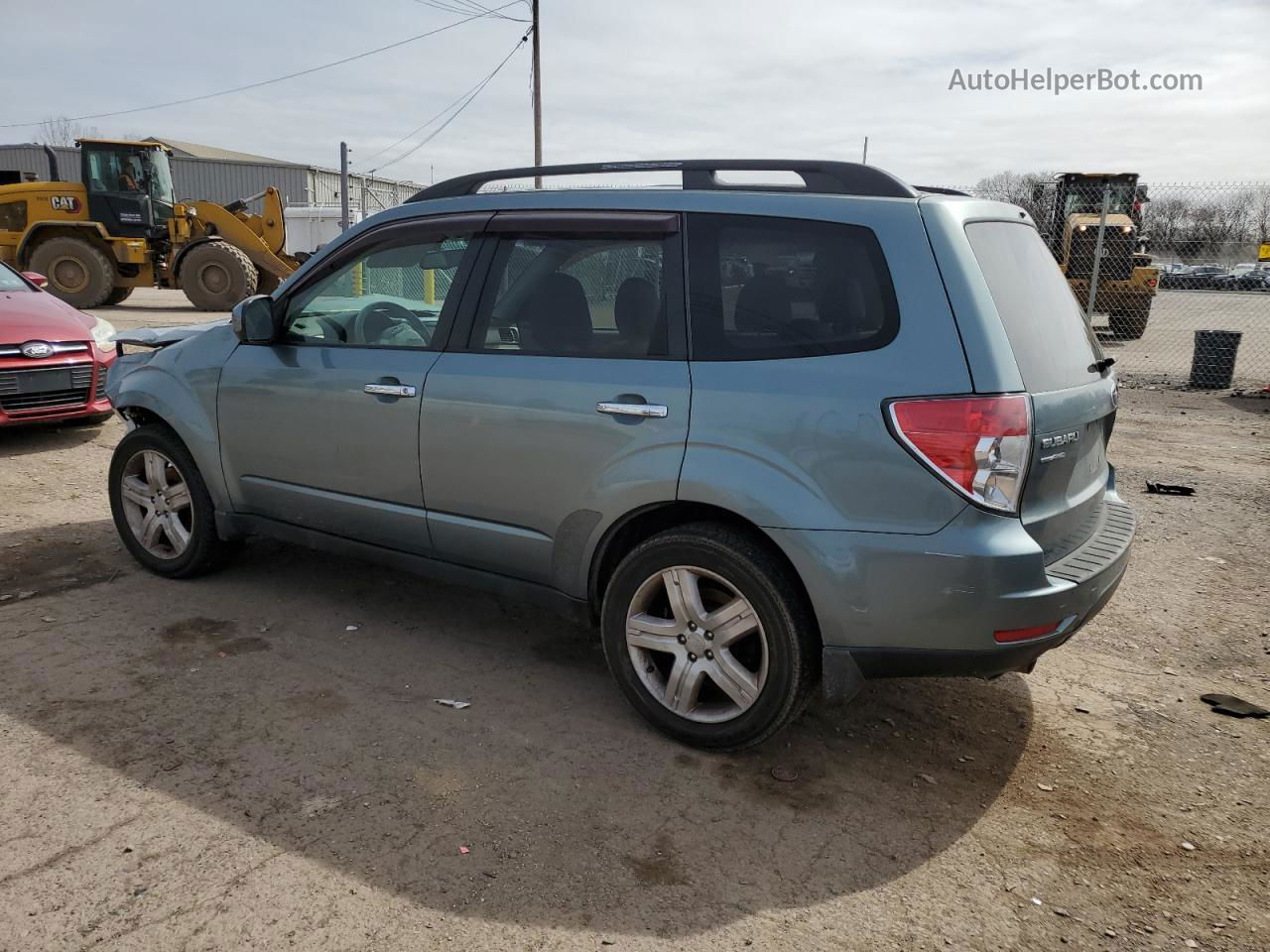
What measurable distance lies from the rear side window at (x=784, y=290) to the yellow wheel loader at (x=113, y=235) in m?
17.1

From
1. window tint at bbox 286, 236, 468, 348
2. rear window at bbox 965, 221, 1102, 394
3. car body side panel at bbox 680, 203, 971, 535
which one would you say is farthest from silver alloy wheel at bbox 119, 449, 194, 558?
Answer: rear window at bbox 965, 221, 1102, 394

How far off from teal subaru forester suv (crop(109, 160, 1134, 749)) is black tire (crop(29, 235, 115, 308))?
16.8 meters

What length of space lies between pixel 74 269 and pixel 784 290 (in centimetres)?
1919

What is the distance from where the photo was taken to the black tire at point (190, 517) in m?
4.74

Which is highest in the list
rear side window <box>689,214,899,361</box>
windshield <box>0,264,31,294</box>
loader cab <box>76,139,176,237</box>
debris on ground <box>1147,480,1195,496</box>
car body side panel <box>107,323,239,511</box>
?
loader cab <box>76,139,176,237</box>

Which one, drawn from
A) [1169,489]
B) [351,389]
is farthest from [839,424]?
[1169,489]

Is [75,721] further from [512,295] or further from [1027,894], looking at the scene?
[1027,894]

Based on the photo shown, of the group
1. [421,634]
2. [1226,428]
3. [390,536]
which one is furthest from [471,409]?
[1226,428]

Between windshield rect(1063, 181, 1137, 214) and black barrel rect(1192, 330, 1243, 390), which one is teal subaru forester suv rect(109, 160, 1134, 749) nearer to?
black barrel rect(1192, 330, 1243, 390)

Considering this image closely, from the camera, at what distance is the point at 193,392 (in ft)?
15.3

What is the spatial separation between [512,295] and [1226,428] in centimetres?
879

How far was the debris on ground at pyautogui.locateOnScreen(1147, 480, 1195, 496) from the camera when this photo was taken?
23.0ft

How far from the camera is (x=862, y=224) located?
120 inches

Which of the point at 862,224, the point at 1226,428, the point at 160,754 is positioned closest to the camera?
the point at 862,224
